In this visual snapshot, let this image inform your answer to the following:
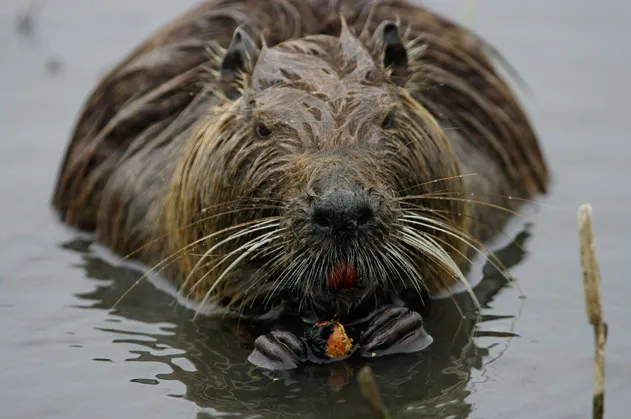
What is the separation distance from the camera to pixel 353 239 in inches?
172

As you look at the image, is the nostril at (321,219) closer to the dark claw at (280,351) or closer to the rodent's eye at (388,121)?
the dark claw at (280,351)

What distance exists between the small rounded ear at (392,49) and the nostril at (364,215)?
2.87ft

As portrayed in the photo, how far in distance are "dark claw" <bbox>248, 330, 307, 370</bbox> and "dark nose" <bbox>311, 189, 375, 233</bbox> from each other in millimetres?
480

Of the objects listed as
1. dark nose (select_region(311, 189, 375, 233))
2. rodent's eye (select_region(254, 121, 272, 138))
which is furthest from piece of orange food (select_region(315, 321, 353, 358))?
rodent's eye (select_region(254, 121, 272, 138))

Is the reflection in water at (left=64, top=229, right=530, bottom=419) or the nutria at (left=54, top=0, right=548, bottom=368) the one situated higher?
the nutria at (left=54, top=0, right=548, bottom=368)

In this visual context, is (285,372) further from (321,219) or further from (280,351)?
(321,219)

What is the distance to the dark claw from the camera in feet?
15.1

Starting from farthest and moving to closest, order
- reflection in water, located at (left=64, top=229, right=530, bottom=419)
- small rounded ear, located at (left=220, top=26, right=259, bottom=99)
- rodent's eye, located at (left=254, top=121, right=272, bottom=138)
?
small rounded ear, located at (left=220, top=26, right=259, bottom=99) < rodent's eye, located at (left=254, top=121, right=272, bottom=138) < reflection in water, located at (left=64, top=229, right=530, bottom=419)

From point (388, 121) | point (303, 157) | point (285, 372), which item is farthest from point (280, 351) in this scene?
point (388, 121)

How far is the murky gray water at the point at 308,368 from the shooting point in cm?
444

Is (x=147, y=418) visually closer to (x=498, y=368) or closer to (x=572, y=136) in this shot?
(x=498, y=368)

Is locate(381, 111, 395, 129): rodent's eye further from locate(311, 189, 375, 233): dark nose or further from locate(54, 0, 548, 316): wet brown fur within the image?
locate(311, 189, 375, 233): dark nose

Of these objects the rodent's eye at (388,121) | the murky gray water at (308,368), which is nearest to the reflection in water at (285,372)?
the murky gray water at (308,368)

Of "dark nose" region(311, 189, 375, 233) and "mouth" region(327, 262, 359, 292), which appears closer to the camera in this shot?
"dark nose" region(311, 189, 375, 233)
